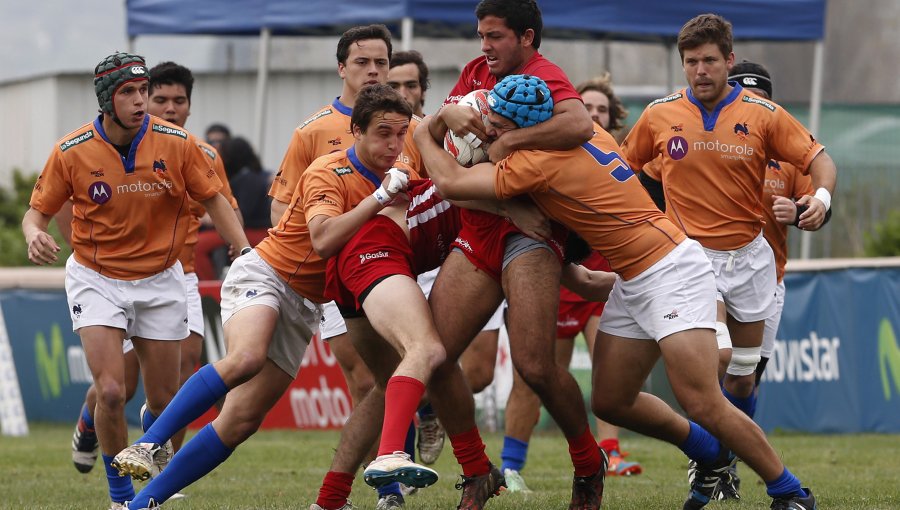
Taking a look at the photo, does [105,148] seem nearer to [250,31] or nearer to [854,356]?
[854,356]

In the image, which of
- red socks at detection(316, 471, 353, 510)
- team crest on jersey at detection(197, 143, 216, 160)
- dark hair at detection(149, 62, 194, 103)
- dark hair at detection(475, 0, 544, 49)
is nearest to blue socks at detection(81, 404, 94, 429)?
team crest on jersey at detection(197, 143, 216, 160)

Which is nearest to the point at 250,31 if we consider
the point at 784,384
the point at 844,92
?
the point at 784,384

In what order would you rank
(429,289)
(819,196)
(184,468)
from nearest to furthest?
(184,468) → (819,196) → (429,289)

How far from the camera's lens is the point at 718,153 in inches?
327

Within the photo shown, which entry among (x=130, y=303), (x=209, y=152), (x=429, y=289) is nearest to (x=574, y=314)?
(x=429, y=289)

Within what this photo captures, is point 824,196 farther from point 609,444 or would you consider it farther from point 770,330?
point 609,444

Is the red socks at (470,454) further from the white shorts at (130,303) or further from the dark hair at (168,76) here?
the dark hair at (168,76)

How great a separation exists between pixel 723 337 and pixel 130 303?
3.34m

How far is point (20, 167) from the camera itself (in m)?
25.7

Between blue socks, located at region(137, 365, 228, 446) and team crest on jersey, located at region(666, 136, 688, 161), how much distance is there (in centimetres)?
290

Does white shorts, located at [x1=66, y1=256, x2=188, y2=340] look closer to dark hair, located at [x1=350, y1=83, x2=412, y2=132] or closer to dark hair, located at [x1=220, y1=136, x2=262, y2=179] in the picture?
dark hair, located at [x1=350, y1=83, x2=412, y2=132]

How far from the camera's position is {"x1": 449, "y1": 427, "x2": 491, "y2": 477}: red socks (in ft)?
23.8

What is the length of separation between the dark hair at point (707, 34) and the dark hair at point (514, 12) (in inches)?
50.5

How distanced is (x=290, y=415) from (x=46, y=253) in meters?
6.33
